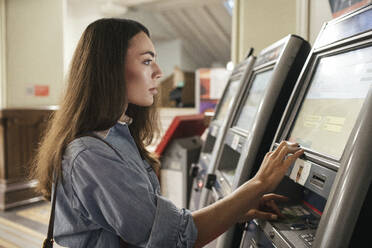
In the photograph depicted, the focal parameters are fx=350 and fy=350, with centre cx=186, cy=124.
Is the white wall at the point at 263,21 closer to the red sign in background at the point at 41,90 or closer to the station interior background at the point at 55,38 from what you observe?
the station interior background at the point at 55,38

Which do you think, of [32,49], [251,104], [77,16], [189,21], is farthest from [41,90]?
[189,21]

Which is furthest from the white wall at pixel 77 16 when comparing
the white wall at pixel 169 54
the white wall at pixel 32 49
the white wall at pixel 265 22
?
the white wall at pixel 265 22

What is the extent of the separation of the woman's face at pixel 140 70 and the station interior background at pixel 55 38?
0.32 m

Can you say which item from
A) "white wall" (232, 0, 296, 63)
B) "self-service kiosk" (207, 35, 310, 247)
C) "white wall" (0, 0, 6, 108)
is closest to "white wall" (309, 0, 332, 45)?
"white wall" (232, 0, 296, 63)

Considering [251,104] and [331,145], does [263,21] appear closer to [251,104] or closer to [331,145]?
[251,104]

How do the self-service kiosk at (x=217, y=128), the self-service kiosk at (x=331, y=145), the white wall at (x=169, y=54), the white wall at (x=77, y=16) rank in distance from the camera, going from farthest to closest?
the white wall at (x=169, y=54)
the white wall at (x=77, y=16)
the self-service kiosk at (x=217, y=128)
the self-service kiosk at (x=331, y=145)

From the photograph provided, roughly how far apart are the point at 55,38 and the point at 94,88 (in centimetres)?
409

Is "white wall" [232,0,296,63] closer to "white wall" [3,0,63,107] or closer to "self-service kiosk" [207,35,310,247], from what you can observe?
A: "self-service kiosk" [207,35,310,247]

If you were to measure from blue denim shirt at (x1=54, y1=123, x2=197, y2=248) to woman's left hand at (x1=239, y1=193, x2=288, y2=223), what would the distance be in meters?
0.21

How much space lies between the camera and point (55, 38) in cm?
463

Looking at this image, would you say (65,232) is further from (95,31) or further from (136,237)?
(95,31)

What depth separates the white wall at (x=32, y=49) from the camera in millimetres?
4215

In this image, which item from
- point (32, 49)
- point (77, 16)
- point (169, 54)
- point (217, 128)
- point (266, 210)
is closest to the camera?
point (266, 210)

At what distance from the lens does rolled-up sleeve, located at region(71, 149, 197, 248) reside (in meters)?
0.82
